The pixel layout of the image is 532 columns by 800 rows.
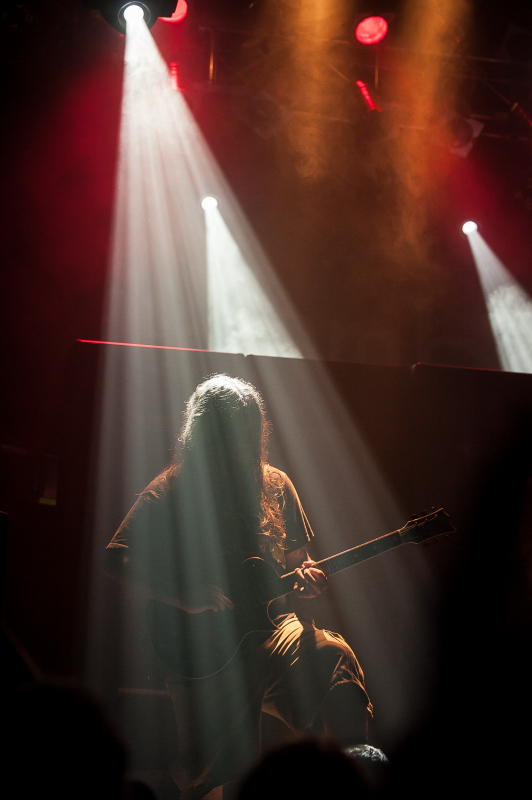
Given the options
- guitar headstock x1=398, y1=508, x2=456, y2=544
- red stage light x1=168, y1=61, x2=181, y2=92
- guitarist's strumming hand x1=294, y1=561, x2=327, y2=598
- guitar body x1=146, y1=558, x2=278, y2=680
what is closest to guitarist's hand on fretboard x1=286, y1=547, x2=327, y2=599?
guitarist's strumming hand x1=294, y1=561, x2=327, y2=598

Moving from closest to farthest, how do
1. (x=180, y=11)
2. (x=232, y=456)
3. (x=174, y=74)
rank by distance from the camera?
(x=232, y=456), (x=180, y=11), (x=174, y=74)

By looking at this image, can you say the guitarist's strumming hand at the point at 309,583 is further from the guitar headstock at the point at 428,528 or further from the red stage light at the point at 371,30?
the red stage light at the point at 371,30

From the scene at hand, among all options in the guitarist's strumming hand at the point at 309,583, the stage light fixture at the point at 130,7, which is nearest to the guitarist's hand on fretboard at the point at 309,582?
the guitarist's strumming hand at the point at 309,583

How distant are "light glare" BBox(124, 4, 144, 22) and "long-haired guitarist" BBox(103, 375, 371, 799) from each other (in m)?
2.90

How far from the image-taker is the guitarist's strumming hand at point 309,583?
1.87 meters

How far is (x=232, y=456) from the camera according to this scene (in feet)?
6.68

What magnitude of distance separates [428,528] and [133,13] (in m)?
3.60

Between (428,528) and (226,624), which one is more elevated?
(428,528)

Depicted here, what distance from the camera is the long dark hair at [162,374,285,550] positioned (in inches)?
77.5

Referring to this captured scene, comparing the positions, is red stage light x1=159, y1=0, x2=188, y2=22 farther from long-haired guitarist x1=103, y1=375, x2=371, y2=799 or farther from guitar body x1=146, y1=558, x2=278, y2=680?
guitar body x1=146, y1=558, x2=278, y2=680

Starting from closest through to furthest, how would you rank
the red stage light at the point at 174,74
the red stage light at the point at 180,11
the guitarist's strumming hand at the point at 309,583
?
the guitarist's strumming hand at the point at 309,583, the red stage light at the point at 180,11, the red stage light at the point at 174,74

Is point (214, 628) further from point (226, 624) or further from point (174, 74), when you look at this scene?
point (174, 74)

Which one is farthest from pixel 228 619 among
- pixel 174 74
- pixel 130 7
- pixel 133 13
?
pixel 174 74

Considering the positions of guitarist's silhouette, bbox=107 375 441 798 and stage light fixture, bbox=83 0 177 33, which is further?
stage light fixture, bbox=83 0 177 33
